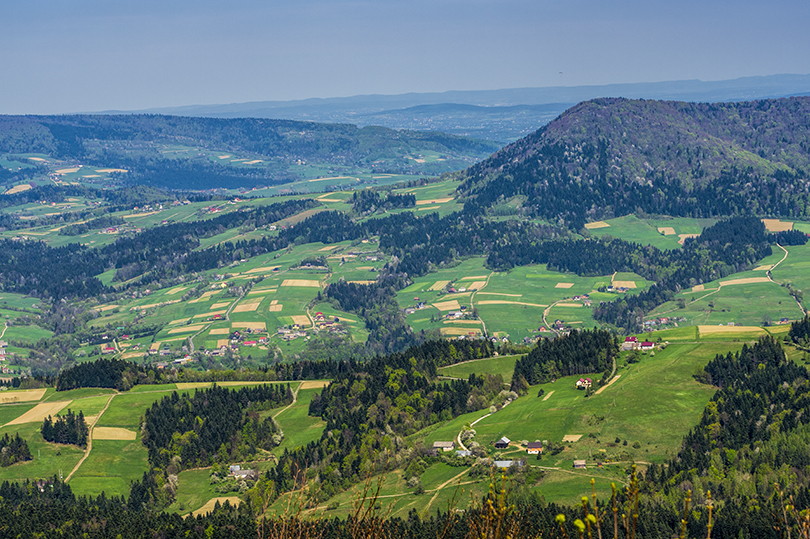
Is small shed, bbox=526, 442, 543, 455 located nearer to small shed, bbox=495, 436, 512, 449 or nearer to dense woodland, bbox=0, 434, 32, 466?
small shed, bbox=495, 436, 512, 449

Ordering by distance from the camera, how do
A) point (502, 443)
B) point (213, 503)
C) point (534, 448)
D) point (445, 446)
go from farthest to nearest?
point (445, 446)
point (213, 503)
point (502, 443)
point (534, 448)

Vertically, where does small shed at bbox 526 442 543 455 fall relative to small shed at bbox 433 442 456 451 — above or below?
above

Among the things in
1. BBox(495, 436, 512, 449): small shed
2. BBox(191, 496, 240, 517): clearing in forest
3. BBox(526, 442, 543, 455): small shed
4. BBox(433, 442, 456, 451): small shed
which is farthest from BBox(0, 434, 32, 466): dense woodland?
BBox(526, 442, 543, 455): small shed

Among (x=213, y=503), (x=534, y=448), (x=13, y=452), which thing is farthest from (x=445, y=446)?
(x=13, y=452)

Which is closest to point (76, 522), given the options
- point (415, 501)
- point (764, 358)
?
point (415, 501)

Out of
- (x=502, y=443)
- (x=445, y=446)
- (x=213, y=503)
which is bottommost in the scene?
(x=213, y=503)

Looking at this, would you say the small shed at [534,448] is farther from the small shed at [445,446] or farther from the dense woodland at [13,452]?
the dense woodland at [13,452]

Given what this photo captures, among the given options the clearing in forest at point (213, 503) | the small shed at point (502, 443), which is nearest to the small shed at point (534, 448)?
the small shed at point (502, 443)

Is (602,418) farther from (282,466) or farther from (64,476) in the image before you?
(64,476)

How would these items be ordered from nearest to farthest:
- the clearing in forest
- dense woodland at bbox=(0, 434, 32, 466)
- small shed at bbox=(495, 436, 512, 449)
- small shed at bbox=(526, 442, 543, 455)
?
1. the clearing in forest
2. small shed at bbox=(526, 442, 543, 455)
3. small shed at bbox=(495, 436, 512, 449)
4. dense woodland at bbox=(0, 434, 32, 466)

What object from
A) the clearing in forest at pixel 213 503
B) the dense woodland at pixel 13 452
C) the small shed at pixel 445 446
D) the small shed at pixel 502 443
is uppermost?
the small shed at pixel 502 443

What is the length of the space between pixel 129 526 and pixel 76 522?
11.8 meters

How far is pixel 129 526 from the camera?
143625mm

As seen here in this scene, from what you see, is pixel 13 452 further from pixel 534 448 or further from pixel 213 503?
pixel 534 448
